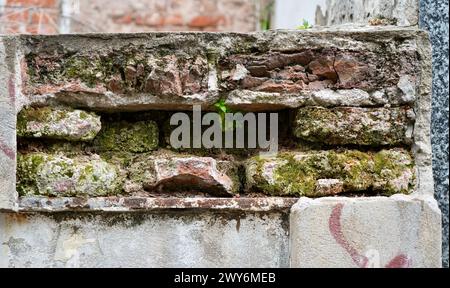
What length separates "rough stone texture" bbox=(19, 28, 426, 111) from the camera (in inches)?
91.6

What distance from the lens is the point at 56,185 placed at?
2.28 m

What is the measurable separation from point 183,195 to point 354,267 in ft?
1.84

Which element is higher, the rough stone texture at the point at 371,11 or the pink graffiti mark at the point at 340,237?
the rough stone texture at the point at 371,11

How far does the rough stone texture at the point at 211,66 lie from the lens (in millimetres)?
2326

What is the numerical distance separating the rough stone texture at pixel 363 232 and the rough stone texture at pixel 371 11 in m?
0.79

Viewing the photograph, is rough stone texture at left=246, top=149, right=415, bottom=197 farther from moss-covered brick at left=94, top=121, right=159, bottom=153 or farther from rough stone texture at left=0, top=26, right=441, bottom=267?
moss-covered brick at left=94, top=121, right=159, bottom=153

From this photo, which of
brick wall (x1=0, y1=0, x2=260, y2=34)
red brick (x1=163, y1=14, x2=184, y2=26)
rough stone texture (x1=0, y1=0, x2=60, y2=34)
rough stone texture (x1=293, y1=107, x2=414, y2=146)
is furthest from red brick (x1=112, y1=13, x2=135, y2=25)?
rough stone texture (x1=293, y1=107, x2=414, y2=146)

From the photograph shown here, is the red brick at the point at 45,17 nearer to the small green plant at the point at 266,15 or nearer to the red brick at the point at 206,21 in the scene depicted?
the red brick at the point at 206,21

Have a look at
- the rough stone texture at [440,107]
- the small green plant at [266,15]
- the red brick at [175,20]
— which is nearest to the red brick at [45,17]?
the red brick at [175,20]

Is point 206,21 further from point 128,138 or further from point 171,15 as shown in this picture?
point 128,138

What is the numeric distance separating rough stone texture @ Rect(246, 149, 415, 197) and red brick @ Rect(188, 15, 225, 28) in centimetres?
553

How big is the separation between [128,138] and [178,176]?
0.71 feet

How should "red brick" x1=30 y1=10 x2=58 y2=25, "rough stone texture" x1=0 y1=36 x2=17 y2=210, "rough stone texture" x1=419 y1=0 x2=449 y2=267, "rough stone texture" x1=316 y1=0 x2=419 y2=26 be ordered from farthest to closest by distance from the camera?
"red brick" x1=30 y1=10 x2=58 y2=25 → "rough stone texture" x1=419 y1=0 x2=449 y2=267 → "rough stone texture" x1=316 y1=0 x2=419 y2=26 → "rough stone texture" x1=0 y1=36 x2=17 y2=210

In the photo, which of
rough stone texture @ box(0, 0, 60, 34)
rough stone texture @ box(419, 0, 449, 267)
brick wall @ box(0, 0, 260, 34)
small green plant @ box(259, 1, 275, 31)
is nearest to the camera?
rough stone texture @ box(419, 0, 449, 267)
